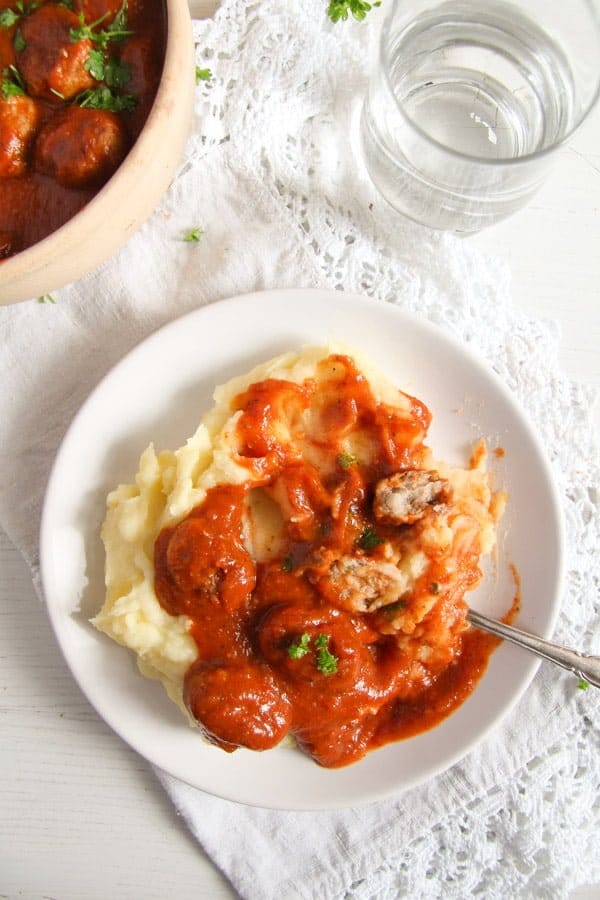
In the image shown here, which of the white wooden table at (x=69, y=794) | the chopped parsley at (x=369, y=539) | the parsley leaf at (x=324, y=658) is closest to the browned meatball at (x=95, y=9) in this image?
the chopped parsley at (x=369, y=539)

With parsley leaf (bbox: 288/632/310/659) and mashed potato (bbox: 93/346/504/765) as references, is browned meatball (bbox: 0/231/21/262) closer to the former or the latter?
mashed potato (bbox: 93/346/504/765)

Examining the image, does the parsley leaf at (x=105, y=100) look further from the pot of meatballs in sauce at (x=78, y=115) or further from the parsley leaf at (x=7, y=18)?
the parsley leaf at (x=7, y=18)

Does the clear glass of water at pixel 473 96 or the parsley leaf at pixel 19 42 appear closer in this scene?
the parsley leaf at pixel 19 42

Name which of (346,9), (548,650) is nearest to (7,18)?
(346,9)

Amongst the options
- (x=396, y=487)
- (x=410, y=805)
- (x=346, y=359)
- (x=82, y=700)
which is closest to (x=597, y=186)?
(x=346, y=359)

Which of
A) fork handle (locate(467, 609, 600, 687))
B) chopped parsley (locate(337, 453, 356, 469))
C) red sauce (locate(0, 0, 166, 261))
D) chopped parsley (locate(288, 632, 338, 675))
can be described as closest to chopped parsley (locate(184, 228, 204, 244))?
red sauce (locate(0, 0, 166, 261))

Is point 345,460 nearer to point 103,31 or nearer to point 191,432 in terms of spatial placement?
point 191,432
